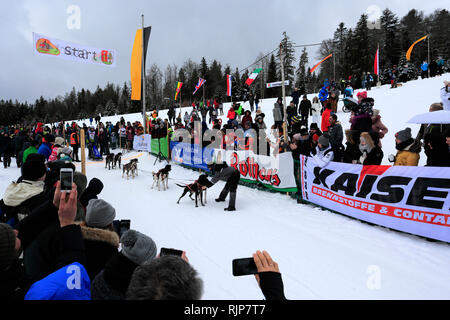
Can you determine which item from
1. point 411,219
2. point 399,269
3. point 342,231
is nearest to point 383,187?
point 411,219

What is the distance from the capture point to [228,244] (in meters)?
5.30

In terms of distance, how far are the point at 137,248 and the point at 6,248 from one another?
2.47ft

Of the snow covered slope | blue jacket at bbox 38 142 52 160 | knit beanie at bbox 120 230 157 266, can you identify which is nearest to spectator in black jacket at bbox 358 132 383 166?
the snow covered slope

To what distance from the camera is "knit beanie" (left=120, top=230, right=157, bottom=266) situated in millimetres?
1936

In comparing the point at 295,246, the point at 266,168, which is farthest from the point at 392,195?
the point at 266,168

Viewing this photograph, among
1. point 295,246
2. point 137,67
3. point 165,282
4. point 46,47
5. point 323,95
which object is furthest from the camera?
point 137,67

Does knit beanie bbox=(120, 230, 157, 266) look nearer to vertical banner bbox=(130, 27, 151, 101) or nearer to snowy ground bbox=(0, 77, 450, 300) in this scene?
snowy ground bbox=(0, 77, 450, 300)

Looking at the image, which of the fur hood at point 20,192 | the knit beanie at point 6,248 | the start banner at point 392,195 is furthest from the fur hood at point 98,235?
the start banner at point 392,195

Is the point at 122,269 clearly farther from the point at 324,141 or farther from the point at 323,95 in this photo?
the point at 323,95

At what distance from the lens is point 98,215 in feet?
8.61

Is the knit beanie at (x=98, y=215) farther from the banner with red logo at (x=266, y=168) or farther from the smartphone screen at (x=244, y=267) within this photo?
the banner with red logo at (x=266, y=168)

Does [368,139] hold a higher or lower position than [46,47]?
lower

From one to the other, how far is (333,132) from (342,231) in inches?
108
